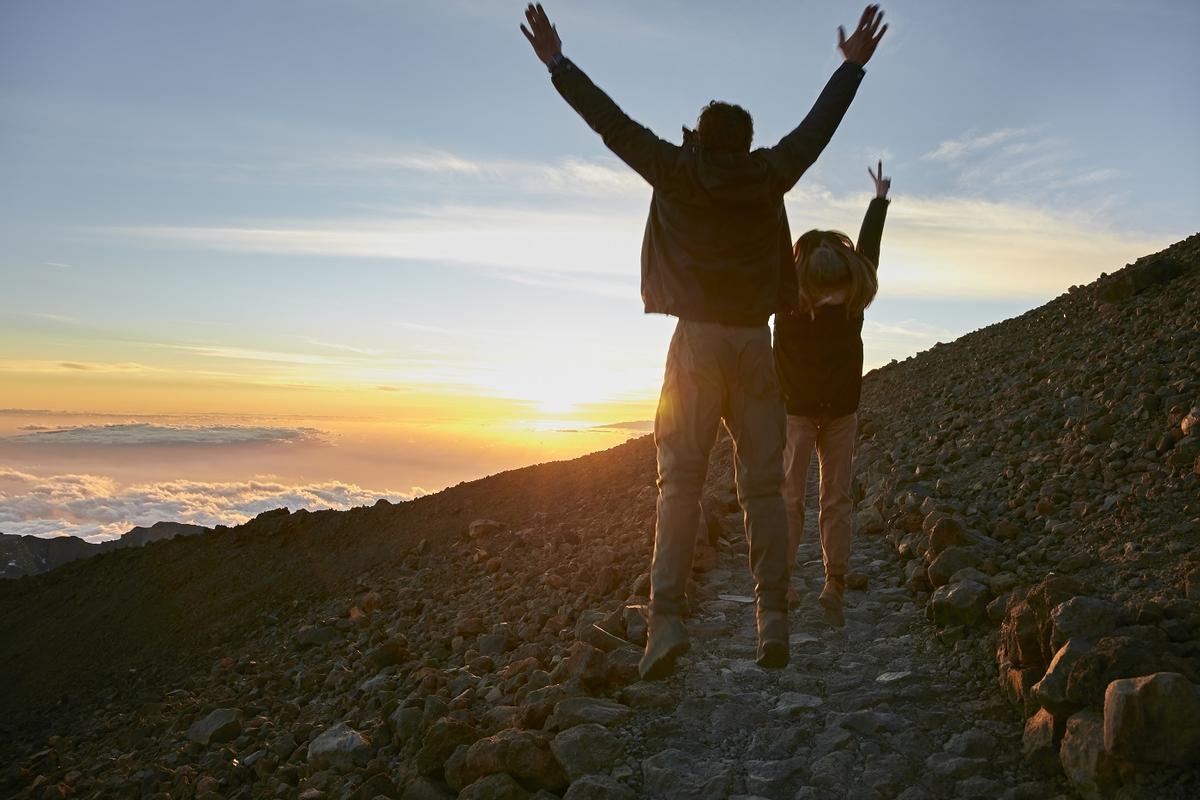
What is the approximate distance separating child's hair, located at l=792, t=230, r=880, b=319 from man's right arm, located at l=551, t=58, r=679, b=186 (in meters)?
1.17

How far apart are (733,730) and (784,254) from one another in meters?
2.57

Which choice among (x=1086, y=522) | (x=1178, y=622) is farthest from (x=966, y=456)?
(x=1178, y=622)

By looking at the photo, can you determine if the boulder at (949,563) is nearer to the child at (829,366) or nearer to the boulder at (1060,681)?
the child at (829,366)

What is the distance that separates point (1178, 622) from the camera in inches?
159

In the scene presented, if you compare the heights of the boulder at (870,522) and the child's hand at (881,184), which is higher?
the child's hand at (881,184)

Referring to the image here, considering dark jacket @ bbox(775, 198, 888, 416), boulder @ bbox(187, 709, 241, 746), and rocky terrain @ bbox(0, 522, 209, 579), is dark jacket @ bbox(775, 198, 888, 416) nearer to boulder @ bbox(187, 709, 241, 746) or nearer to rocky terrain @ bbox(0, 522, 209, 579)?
boulder @ bbox(187, 709, 241, 746)

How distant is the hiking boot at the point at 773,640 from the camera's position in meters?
4.20

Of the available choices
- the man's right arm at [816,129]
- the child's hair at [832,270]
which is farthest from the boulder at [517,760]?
the man's right arm at [816,129]

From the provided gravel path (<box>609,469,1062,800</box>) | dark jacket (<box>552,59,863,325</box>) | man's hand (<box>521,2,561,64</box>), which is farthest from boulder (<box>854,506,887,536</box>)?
man's hand (<box>521,2,561,64</box>)

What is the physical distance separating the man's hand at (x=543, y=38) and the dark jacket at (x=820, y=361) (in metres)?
2.12

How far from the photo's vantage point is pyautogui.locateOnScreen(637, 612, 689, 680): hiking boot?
424 centimetres

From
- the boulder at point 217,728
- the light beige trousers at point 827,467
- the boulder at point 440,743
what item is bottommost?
the boulder at point 217,728

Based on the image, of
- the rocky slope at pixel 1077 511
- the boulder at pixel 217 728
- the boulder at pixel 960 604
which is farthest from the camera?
the boulder at pixel 217 728

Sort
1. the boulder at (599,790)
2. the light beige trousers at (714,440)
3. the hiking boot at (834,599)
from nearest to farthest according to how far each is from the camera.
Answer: the boulder at (599,790) < the light beige trousers at (714,440) < the hiking boot at (834,599)
